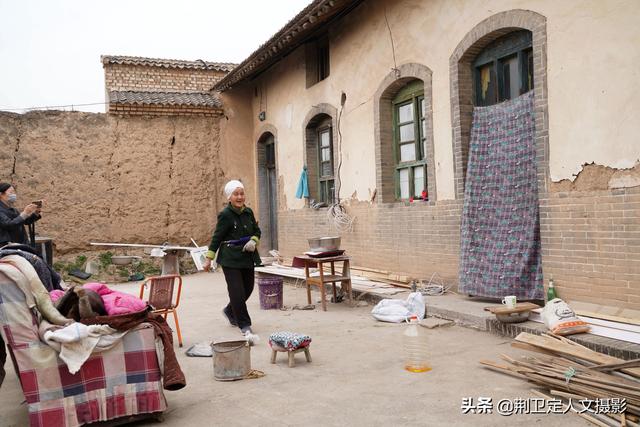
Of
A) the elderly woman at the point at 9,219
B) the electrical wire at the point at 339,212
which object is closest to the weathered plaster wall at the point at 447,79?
the electrical wire at the point at 339,212

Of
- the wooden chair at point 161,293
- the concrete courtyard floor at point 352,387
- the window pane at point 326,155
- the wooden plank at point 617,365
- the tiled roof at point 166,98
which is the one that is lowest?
the concrete courtyard floor at point 352,387

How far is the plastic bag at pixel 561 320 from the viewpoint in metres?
5.36

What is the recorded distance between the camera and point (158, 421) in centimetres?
410

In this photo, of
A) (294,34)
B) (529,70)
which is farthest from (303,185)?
(529,70)

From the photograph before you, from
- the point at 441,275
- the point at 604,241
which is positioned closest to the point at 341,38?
the point at 441,275

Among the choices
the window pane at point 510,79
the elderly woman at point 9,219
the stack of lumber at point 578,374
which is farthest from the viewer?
the window pane at point 510,79

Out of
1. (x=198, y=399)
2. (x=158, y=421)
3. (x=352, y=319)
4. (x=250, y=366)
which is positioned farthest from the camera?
(x=352, y=319)

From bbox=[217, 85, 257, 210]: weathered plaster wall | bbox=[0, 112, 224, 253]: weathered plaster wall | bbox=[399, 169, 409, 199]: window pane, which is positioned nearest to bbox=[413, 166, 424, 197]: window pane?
bbox=[399, 169, 409, 199]: window pane

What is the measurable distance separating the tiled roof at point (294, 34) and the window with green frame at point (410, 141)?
1995 millimetres

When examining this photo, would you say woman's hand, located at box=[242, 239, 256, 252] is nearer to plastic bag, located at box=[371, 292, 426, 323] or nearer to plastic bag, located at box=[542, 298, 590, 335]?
plastic bag, located at box=[371, 292, 426, 323]

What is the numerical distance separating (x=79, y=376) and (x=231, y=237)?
314 centimetres

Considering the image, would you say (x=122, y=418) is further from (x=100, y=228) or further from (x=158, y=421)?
(x=100, y=228)

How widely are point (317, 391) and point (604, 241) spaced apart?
353cm

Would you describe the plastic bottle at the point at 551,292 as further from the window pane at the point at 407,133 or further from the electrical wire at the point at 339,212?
the electrical wire at the point at 339,212
